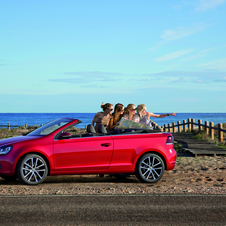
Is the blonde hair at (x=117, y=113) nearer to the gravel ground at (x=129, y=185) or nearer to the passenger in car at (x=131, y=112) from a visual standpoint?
the passenger in car at (x=131, y=112)

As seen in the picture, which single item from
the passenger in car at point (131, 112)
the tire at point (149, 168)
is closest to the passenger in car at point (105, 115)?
the passenger in car at point (131, 112)

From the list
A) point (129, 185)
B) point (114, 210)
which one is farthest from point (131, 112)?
point (114, 210)

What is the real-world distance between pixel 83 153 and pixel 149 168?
5.47 ft

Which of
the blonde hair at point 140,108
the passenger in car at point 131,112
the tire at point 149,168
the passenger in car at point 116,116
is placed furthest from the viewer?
the blonde hair at point 140,108

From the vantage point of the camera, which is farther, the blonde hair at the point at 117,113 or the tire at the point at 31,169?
the blonde hair at the point at 117,113

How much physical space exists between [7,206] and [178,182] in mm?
4513

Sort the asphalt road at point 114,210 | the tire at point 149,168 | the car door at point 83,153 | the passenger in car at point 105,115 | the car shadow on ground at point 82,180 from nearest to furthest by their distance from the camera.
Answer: the asphalt road at point 114,210 → the car door at point 83,153 → the tire at point 149,168 → the car shadow on ground at point 82,180 → the passenger in car at point 105,115

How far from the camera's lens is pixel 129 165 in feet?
29.1

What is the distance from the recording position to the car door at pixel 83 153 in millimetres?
8562

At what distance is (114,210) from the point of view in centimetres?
615

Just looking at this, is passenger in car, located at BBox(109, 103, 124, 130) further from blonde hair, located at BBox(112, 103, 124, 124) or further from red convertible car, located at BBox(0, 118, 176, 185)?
red convertible car, located at BBox(0, 118, 176, 185)

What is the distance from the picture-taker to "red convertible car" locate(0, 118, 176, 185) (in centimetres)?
842

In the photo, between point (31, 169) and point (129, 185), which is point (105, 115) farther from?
point (31, 169)

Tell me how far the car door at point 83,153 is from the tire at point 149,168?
0.80 metres
